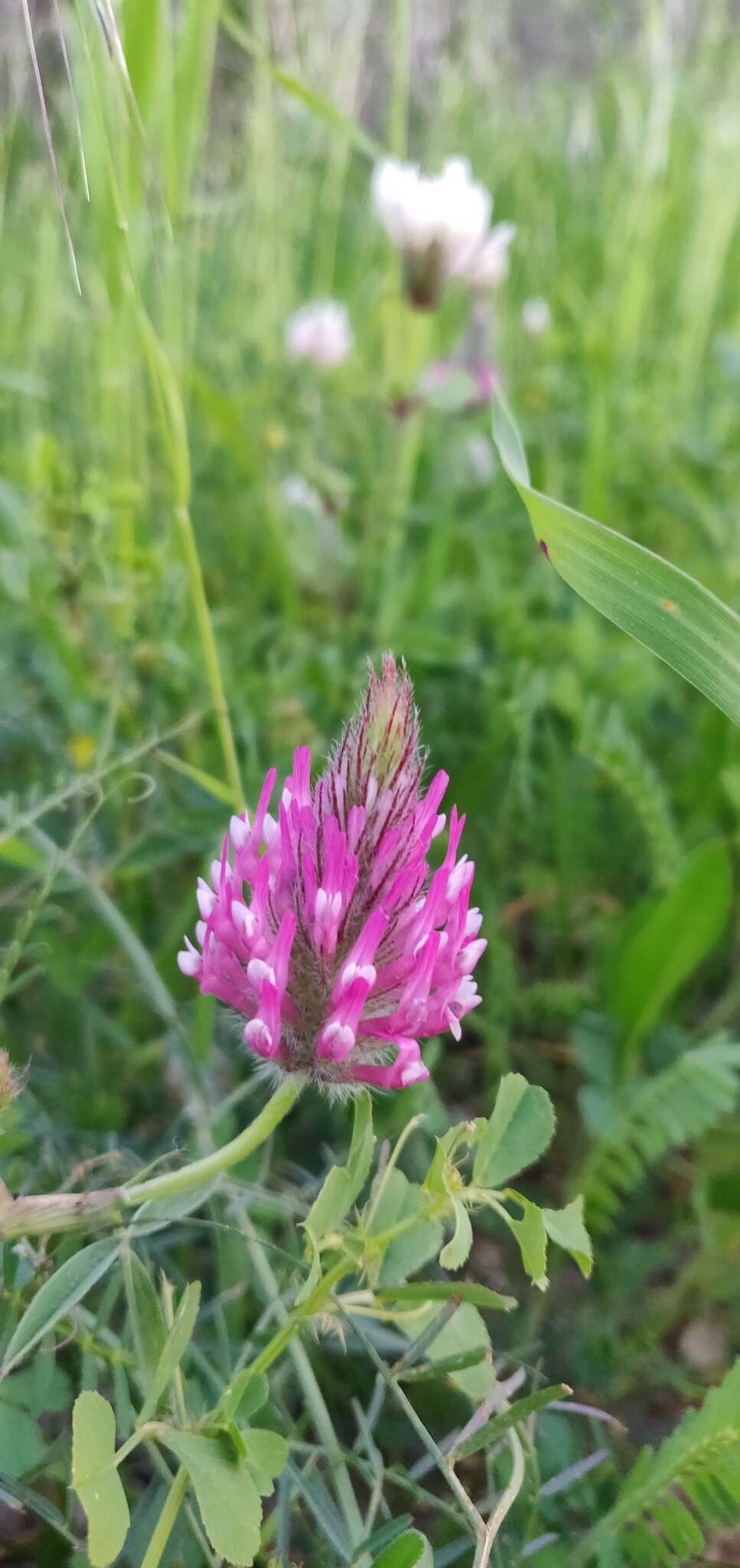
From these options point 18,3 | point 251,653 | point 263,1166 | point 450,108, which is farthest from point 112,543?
point 450,108

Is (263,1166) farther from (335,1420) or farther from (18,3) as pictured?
(18,3)

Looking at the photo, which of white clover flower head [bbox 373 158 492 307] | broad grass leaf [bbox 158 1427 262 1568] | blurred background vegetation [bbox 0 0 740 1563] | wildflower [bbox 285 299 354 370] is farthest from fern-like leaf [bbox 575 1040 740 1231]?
wildflower [bbox 285 299 354 370]

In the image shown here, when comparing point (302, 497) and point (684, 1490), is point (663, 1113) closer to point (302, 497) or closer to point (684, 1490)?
point (684, 1490)

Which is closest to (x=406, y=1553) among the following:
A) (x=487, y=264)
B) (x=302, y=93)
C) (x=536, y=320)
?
(x=302, y=93)

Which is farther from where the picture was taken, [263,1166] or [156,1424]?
[263,1166]

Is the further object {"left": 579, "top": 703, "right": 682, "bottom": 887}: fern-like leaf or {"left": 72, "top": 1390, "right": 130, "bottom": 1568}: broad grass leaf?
{"left": 579, "top": 703, "right": 682, "bottom": 887}: fern-like leaf

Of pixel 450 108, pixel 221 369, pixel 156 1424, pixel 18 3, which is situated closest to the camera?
pixel 156 1424

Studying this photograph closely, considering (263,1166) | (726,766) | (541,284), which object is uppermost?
(541,284)

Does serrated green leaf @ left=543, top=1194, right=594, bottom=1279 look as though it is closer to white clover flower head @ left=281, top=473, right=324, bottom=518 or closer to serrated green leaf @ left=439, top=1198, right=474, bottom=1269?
serrated green leaf @ left=439, top=1198, right=474, bottom=1269
